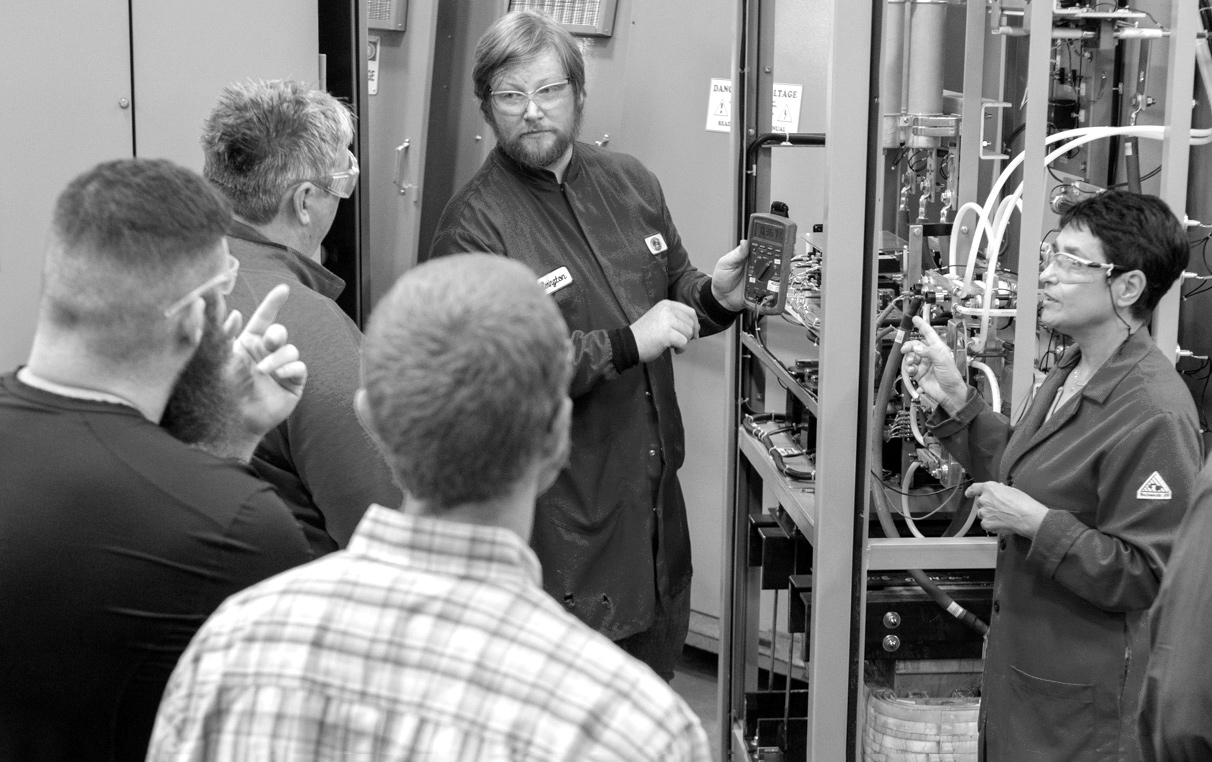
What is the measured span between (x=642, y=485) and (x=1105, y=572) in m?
1.01

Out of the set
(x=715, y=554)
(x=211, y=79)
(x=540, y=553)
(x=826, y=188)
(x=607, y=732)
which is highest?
(x=211, y=79)

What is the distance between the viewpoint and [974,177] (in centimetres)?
258

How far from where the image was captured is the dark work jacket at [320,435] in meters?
1.66

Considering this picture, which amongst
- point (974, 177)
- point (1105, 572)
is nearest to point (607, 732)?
point (1105, 572)

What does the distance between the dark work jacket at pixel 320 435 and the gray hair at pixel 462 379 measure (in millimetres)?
758

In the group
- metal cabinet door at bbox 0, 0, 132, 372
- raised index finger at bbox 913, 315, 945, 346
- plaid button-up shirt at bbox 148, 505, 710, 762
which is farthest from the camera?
metal cabinet door at bbox 0, 0, 132, 372

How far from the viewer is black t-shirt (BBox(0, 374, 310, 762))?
46.7 inches

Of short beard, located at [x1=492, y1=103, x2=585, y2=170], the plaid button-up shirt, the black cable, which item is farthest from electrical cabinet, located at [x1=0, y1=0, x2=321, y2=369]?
the plaid button-up shirt

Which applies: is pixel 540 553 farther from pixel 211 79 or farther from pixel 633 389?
pixel 211 79

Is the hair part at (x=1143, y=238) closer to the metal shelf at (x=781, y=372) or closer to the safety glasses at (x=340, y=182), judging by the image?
the metal shelf at (x=781, y=372)

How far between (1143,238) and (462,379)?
144cm

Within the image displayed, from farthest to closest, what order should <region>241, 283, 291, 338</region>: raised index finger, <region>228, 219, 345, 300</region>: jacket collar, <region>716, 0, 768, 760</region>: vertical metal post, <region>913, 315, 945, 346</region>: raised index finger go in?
<region>716, 0, 768, 760</region>: vertical metal post → <region>913, 315, 945, 346</region>: raised index finger → <region>228, 219, 345, 300</region>: jacket collar → <region>241, 283, 291, 338</region>: raised index finger

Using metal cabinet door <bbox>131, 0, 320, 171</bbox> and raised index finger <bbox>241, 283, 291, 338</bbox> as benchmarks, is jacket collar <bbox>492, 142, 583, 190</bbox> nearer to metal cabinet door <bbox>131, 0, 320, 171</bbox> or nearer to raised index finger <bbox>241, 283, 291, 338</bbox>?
metal cabinet door <bbox>131, 0, 320, 171</bbox>

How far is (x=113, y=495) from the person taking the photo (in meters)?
1.19
